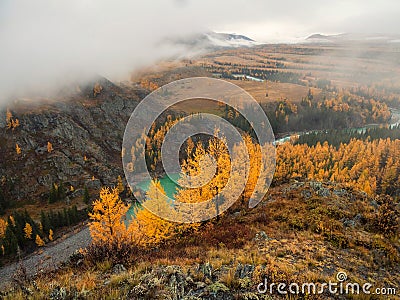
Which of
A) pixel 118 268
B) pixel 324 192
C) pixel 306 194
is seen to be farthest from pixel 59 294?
pixel 324 192

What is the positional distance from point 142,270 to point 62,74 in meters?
221

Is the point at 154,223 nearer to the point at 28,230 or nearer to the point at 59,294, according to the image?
the point at 59,294

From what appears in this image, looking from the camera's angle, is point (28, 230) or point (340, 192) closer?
point (340, 192)

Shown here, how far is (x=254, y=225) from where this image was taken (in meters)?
22.0

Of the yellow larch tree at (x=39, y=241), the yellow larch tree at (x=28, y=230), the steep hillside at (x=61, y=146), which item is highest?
the steep hillside at (x=61, y=146)

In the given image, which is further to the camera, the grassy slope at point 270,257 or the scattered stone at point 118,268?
the scattered stone at point 118,268

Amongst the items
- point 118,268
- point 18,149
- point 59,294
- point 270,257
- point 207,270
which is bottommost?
point 18,149

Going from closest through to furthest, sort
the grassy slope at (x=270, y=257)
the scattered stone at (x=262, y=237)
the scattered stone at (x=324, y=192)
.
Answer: the grassy slope at (x=270, y=257) < the scattered stone at (x=262, y=237) < the scattered stone at (x=324, y=192)

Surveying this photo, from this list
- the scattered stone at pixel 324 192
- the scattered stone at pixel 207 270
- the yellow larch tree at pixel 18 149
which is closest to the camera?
the scattered stone at pixel 207 270

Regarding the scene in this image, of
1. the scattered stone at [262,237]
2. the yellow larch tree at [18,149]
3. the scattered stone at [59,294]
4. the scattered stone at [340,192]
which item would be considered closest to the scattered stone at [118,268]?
the scattered stone at [59,294]

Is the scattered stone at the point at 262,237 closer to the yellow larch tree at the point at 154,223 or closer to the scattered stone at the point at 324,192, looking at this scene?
the yellow larch tree at the point at 154,223

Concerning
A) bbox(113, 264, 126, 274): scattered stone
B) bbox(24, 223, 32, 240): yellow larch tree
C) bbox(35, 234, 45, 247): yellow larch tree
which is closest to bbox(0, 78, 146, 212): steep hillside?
bbox(24, 223, 32, 240): yellow larch tree

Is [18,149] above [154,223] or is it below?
below

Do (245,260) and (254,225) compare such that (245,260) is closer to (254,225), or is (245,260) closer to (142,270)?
(142,270)
